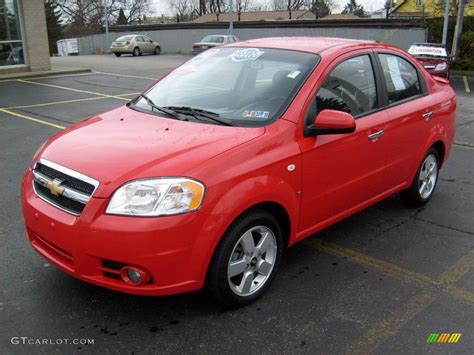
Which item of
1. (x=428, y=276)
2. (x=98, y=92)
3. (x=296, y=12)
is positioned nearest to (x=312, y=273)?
(x=428, y=276)

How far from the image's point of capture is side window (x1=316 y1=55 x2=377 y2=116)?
12.6ft

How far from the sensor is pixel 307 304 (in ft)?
11.1

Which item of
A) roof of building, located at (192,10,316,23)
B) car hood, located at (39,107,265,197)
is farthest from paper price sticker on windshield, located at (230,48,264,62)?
roof of building, located at (192,10,316,23)

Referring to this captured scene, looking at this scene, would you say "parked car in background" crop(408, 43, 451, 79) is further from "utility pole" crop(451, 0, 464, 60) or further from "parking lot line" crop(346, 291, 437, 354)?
"parking lot line" crop(346, 291, 437, 354)

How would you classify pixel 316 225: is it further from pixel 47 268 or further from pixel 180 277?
pixel 47 268

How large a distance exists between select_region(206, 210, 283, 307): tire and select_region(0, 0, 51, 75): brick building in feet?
54.2

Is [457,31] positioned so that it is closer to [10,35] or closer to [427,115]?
[10,35]

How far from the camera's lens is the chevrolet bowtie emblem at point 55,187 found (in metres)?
3.06

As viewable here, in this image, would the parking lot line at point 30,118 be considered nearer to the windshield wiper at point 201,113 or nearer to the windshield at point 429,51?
the windshield wiper at point 201,113

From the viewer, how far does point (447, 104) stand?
5.27 metres

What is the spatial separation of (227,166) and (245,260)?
655 mm

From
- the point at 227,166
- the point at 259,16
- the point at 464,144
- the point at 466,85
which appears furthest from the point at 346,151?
the point at 259,16

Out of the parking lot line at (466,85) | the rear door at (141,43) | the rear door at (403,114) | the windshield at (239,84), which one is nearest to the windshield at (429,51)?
the parking lot line at (466,85)

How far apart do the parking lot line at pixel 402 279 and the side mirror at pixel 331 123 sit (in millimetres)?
1147
